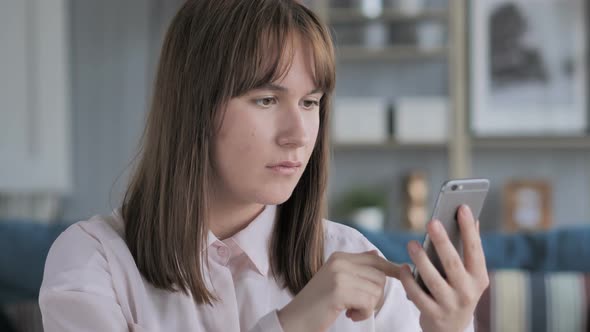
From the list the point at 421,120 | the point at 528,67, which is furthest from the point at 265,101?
the point at 528,67

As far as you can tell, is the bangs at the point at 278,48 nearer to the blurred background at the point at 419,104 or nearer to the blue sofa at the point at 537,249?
the blue sofa at the point at 537,249

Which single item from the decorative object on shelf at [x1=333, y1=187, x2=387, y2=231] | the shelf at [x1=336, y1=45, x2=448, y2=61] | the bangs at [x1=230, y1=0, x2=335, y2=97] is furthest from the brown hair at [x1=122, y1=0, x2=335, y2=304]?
the shelf at [x1=336, y1=45, x2=448, y2=61]

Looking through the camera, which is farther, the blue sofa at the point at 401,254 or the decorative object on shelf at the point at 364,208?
the decorative object on shelf at the point at 364,208

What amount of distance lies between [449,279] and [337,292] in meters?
0.13

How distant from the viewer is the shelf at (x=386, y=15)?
14.7 feet

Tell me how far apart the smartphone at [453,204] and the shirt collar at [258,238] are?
32 centimetres

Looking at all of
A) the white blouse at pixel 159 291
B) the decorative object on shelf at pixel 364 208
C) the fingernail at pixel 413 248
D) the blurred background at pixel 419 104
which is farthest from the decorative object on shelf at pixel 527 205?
the fingernail at pixel 413 248

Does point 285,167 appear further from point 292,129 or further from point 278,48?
point 278,48

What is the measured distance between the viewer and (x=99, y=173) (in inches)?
184

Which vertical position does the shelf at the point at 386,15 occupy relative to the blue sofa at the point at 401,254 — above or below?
above

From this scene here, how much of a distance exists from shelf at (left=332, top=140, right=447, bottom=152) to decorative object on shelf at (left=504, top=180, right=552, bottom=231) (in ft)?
1.44

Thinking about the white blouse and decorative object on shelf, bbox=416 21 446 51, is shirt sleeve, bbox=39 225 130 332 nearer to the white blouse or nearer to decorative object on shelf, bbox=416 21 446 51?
the white blouse

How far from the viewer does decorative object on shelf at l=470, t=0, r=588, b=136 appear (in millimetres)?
4531

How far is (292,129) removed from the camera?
1139 mm
